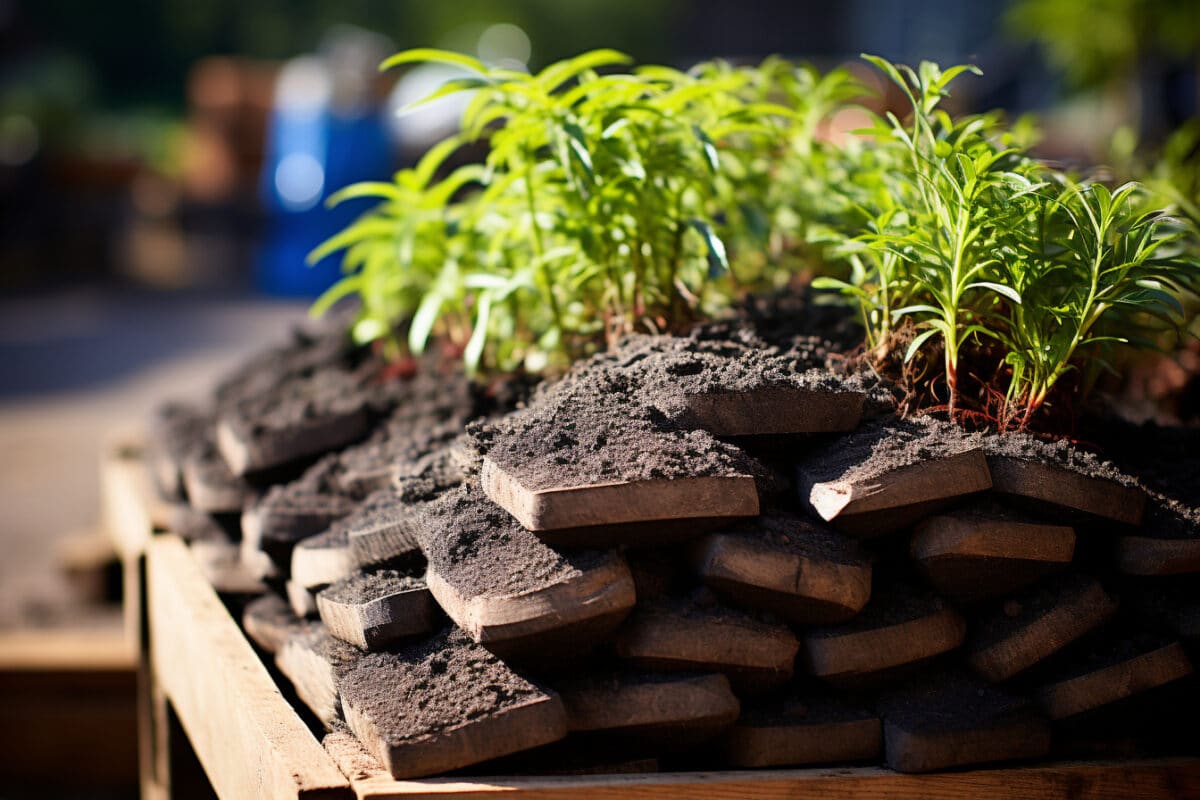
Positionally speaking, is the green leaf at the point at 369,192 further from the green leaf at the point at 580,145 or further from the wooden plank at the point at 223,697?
the wooden plank at the point at 223,697

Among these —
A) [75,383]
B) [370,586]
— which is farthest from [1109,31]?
[370,586]

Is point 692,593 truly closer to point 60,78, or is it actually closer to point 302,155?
point 302,155

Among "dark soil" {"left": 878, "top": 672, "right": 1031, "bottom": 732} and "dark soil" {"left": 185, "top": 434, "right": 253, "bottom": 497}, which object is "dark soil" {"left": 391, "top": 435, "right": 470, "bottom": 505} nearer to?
"dark soil" {"left": 185, "top": 434, "right": 253, "bottom": 497}

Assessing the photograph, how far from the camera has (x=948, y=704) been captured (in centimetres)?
136

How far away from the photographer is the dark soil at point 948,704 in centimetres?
132

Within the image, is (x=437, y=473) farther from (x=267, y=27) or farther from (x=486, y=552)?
(x=267, y=27)

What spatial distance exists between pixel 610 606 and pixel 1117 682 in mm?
661

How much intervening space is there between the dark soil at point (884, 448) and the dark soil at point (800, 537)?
2.5 inches

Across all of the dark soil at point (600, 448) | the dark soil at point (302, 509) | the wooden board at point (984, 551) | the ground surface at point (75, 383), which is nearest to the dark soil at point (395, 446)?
the dark soil at point (302, 509)

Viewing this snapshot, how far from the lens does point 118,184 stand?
40.4 feet

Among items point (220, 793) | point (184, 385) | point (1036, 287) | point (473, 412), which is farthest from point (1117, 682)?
point (184, 385)

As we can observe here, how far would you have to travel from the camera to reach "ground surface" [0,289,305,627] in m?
4.25

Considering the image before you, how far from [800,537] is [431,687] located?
0.49 metres

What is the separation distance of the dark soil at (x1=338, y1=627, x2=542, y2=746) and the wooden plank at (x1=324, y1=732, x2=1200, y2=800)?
6 cm
